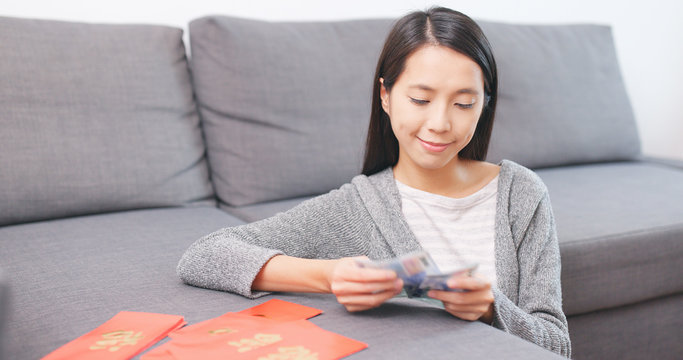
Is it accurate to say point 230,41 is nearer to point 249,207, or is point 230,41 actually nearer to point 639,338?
point 249,207

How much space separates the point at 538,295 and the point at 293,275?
1.45 ft

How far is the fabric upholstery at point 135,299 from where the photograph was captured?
0.88m

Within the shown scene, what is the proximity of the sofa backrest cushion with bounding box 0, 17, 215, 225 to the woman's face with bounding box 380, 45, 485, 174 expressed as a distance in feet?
2.75

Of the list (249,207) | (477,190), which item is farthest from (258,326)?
(249,207)

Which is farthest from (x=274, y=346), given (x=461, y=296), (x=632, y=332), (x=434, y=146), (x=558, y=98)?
(x=558, y=98)

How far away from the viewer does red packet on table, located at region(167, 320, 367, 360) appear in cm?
81

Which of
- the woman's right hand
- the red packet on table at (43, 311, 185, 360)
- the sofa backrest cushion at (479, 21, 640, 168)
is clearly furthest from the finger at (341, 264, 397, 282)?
the sofa backrest cushion at (479, 21, 640, 168)

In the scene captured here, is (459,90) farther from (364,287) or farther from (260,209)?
(260,209)

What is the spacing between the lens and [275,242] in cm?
113

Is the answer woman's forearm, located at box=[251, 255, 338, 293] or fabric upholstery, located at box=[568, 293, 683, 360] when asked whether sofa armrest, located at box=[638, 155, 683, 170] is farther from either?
woman's forearm, located at box=[251, 255, 338, 293]

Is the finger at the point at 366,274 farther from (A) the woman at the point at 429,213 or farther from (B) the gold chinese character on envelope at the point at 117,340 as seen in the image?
(B) the gold chinese character on envelope at the point at 117,340

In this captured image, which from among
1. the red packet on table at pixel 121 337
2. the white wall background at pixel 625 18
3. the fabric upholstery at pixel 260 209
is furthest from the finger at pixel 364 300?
the white wall background at pixel 625 18

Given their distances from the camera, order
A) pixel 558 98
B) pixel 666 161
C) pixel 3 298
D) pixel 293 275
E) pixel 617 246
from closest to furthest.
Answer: pixel 3 298
pixel 293 275
pixel 617 246
pixel 558 98
pixel 666 161

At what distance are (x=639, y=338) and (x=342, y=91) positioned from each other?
1088 millimetres
